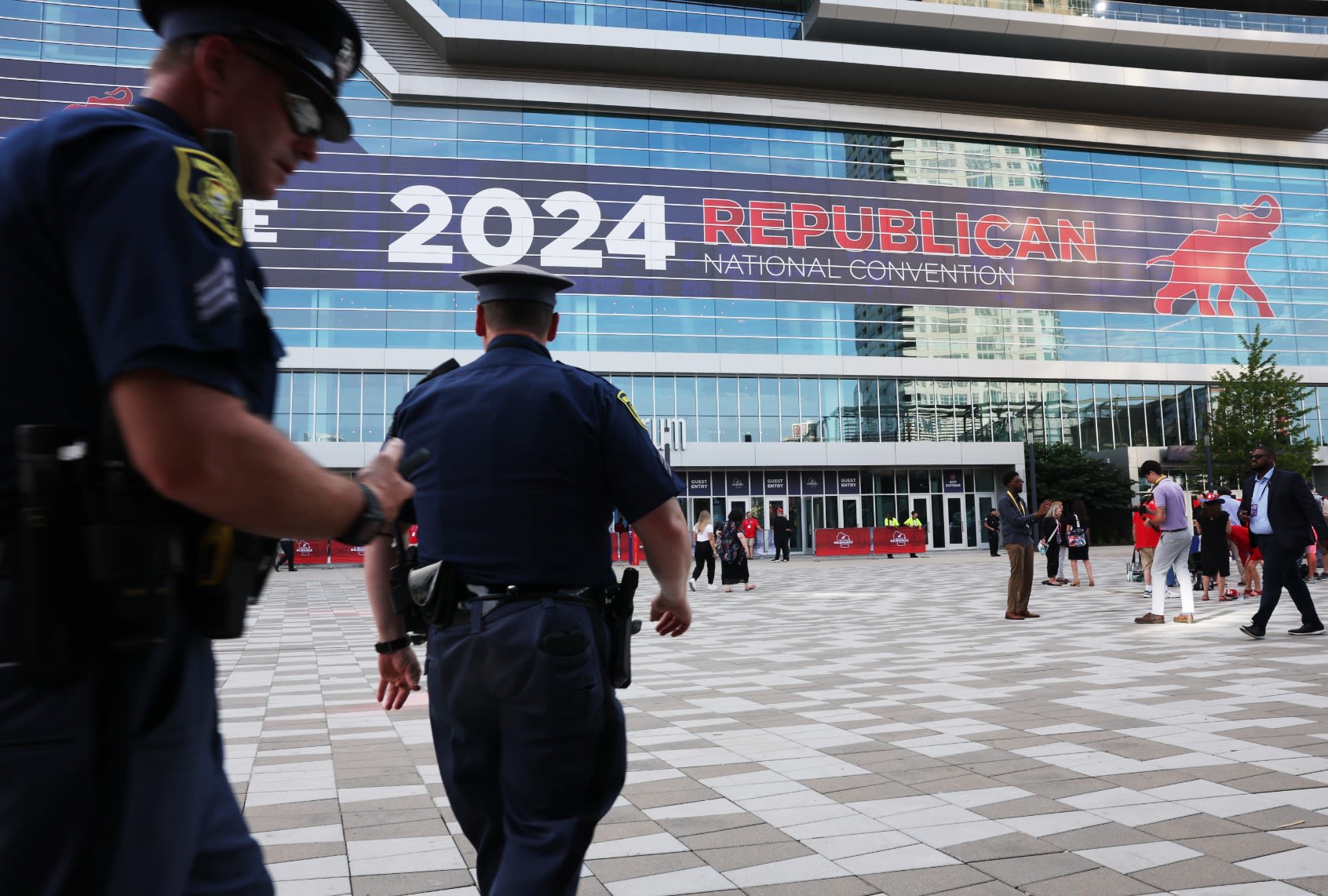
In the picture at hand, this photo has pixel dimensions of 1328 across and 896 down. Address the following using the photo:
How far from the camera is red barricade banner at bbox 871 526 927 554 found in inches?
1372

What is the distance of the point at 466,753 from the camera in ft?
7.44

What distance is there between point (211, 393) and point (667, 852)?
285 centimetres

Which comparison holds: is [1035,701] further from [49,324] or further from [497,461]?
[49,324]

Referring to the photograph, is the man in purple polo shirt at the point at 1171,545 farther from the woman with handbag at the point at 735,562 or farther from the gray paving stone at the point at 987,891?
the woman with handbag at the point at 735,562

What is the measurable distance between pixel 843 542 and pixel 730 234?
15.4 metres

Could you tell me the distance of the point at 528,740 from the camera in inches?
85.0

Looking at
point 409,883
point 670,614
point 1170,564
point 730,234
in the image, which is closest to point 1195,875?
point 670,614

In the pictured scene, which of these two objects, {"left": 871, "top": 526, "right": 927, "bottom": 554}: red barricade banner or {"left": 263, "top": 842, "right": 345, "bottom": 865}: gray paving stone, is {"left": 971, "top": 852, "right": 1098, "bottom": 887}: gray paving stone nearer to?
{"left": 263, "top": 842, "right": 345, "bottom": 865}: gray paving stone

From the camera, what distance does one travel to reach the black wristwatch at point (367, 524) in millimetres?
1410

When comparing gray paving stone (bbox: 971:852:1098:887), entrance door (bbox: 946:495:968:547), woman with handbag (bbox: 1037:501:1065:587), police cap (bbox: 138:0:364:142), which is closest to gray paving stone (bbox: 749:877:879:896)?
gray paving stone (bbox: 971:852:1098:887)

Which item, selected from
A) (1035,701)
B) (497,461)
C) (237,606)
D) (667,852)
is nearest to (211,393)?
(237,606)

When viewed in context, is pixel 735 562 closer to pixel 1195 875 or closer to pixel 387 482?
pixel 1195 875

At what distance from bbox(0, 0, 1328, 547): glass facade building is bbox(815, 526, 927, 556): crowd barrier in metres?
7.33

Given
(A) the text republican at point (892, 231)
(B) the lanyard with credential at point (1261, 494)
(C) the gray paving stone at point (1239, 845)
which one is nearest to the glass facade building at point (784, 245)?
(A) the text republican at point (892, 231)
